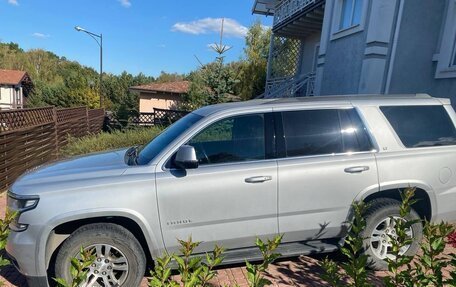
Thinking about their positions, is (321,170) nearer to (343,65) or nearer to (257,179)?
(257,179)

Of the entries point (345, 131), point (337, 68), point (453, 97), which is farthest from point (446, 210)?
point (337, 68)

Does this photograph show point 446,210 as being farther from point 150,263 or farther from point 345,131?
point 150,263

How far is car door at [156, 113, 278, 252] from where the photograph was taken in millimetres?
3254

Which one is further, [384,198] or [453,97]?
[453,97]

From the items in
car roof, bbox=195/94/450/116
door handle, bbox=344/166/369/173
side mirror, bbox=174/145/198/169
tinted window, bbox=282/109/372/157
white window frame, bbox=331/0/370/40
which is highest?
white window frame, bbox=331/0/370/40

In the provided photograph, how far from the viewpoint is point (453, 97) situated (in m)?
7.50

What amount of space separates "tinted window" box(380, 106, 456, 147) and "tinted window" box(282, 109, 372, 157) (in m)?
0.43

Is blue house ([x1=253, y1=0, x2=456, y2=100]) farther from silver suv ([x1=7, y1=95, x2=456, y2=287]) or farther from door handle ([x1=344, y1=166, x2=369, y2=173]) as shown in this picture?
door handle ([x1=344, y1=166, x2=369, y2=173])

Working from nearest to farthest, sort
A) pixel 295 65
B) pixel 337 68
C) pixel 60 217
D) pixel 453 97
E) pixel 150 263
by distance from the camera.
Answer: pixel 60 217 < pixel 150 263 < pixel 453 97 < pixel 337 68 < pixel 295 65

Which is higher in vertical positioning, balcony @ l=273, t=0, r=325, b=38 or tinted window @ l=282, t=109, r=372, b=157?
balcony @ l=273, t=0, r=325, b=38

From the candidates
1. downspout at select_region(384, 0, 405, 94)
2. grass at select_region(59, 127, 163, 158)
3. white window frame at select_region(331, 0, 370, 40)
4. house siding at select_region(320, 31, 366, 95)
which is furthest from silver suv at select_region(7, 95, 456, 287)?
white window frame at select_region(331, 0, 370, 40)

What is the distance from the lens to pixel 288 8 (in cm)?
1631

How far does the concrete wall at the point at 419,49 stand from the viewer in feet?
26.1

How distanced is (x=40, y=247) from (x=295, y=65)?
1720cm
